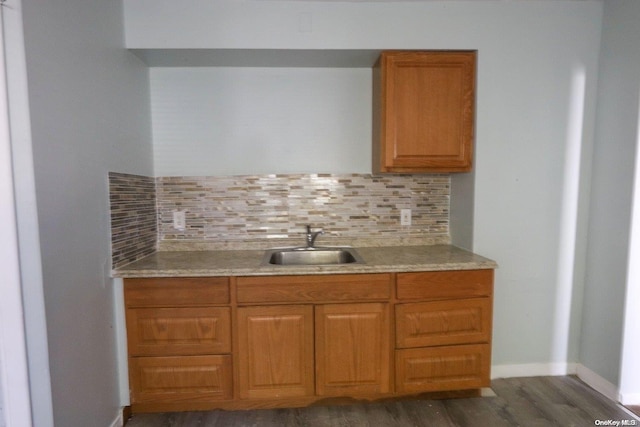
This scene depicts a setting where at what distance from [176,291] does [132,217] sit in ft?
1.90

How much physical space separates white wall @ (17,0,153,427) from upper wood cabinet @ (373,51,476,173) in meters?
1.55

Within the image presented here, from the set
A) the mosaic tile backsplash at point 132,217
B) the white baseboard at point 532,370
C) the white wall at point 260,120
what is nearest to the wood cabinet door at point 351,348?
the white baseboard at point 532,370

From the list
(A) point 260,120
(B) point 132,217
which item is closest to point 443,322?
(A) point 260,120

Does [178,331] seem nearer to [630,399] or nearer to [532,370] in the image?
[532,370]

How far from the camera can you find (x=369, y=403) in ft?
6.30

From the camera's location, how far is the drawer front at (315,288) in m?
1.77

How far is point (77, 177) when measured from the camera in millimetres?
1431

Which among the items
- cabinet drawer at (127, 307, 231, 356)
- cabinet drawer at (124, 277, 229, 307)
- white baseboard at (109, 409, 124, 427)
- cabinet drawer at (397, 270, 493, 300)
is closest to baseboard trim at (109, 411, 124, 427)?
white baseboard at (109, 409, 124, 427)

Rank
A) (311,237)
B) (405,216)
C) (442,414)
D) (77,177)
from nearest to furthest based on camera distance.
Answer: (77,177)
(442,414)
(311,237)
(405,216)

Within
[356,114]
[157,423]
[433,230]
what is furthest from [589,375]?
[157,423]

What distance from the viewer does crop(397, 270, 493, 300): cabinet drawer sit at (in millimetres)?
1823

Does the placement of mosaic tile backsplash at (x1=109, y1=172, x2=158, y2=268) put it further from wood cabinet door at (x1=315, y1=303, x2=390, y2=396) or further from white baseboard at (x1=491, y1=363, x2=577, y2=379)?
white baseboard at (x1=491, y1=363, x2=577, y2=379)

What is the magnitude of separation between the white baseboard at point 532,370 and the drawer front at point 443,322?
1.52 ft

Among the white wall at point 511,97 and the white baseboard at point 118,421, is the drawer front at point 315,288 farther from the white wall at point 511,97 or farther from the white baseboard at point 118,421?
the white baseboard at point 118,421
